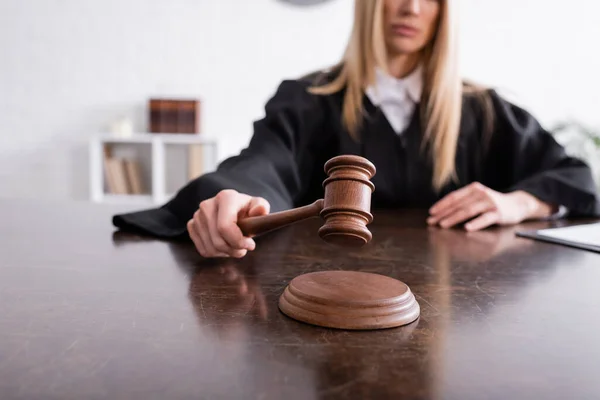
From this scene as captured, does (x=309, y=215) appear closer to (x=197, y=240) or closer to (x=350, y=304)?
(x=350, y=304)

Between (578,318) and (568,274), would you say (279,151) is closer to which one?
(568,274)

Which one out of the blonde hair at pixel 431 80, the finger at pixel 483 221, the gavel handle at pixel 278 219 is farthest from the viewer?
the blonde hair at pixel 431 80

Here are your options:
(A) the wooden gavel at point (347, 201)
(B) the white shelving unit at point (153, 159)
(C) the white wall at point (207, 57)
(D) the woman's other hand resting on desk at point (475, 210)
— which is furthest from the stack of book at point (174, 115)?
(A) the wooden gavel at point (347, 201)

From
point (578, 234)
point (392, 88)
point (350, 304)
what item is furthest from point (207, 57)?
point (350, 304)

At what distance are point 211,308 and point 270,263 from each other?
253 mm

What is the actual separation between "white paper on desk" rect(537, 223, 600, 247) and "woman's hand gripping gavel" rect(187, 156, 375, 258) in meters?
0.68

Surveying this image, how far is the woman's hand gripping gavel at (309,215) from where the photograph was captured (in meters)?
0.61

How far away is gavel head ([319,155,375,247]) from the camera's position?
611mm

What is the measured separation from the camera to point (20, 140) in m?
4.30

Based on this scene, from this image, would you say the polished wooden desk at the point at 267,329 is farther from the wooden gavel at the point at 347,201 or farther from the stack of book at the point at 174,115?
the stack of book at the point at 174,115

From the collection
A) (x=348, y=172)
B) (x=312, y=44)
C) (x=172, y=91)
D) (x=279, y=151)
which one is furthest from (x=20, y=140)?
(x=348, y=172)

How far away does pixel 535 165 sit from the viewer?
1710 millimetres

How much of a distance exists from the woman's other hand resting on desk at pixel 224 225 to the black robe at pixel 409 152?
0.52m

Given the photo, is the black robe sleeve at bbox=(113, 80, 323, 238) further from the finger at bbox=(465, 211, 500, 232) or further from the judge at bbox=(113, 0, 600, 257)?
the finger at bbox=(465, 211, 500, 232)
